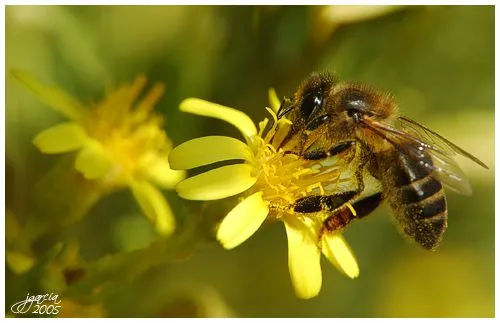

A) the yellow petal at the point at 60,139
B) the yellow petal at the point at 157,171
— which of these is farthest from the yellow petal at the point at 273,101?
the yellow petal at the point at 60,139

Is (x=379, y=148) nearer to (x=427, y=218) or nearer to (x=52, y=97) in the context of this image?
(x=427, y=218)

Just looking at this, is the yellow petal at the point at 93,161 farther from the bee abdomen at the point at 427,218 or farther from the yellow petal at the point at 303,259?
the bee abdomen at the point at 427,218

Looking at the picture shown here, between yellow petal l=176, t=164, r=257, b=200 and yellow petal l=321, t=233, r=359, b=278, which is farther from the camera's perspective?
yellow petal l=321, t=233, r=359, b=278

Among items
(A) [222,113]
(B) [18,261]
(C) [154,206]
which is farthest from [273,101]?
(B) [18,261]

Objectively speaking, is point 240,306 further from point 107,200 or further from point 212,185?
point 212,185

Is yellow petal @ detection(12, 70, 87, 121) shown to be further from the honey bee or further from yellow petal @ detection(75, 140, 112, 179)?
the honey bee

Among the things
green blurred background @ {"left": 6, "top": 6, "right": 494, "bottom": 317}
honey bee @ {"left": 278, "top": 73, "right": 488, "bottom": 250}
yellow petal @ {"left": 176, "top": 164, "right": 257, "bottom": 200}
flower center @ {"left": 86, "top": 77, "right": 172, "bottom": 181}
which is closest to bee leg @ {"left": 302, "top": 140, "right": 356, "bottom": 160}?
honey bee @ {"left": 278, "top": 73, "right": 488, "bottom": 250}
